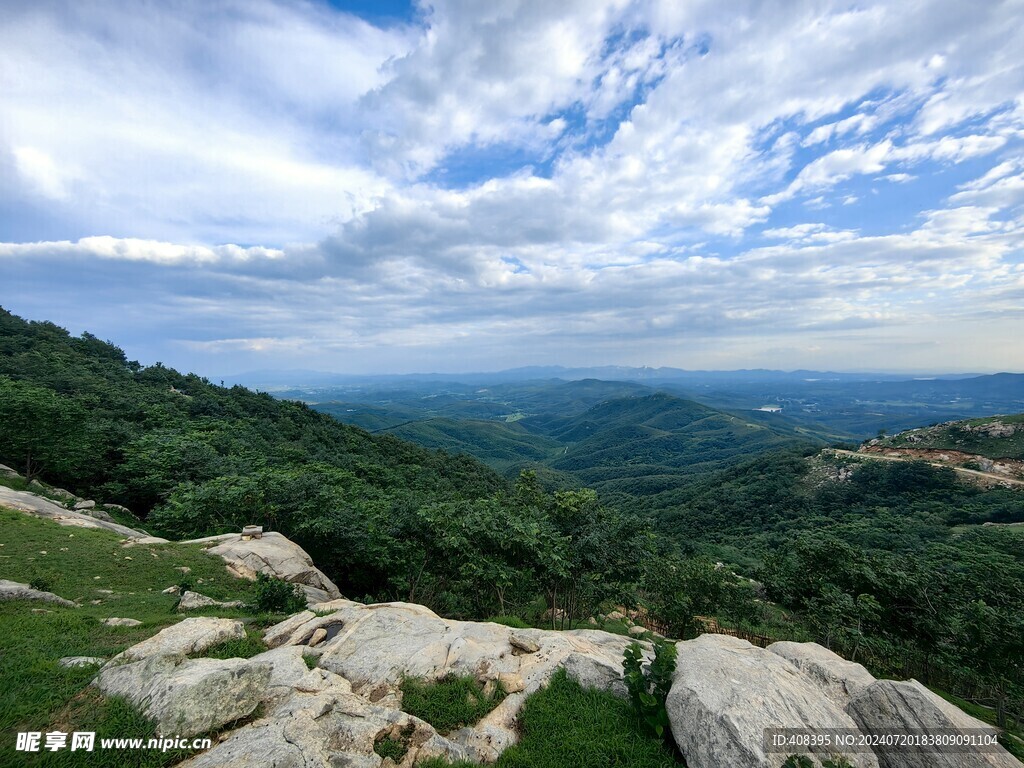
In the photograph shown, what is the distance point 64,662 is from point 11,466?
35.2 meters

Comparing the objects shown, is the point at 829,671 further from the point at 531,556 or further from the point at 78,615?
the point at 78,615

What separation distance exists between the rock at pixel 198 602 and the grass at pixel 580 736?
38.0 ft

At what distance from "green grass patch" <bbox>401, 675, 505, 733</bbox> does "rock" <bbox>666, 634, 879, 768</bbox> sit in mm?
4350

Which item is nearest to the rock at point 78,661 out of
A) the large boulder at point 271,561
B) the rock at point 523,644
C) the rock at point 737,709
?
the large boulder at point 271,561

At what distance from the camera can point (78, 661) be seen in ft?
26.9

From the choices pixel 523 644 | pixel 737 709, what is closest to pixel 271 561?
pixel 523 644

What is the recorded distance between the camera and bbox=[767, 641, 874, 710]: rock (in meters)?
10.2

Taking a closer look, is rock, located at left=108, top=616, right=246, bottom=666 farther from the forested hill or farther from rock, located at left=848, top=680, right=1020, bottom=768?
rock, located at left=848, top=680, right=1020, bottom=768

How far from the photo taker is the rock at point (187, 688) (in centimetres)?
666

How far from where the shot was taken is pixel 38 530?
17.3 meters

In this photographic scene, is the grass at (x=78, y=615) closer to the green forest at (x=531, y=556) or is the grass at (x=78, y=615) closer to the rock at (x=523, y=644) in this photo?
the green forest at (x=531, y=556)

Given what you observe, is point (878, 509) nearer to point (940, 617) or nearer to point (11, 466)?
point (940, 617)

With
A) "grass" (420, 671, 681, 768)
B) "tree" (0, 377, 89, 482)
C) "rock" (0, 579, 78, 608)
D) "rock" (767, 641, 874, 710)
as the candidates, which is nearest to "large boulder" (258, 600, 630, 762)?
"grass" (420, 671, 681, 768)

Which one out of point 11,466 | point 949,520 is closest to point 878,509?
point 949,520
